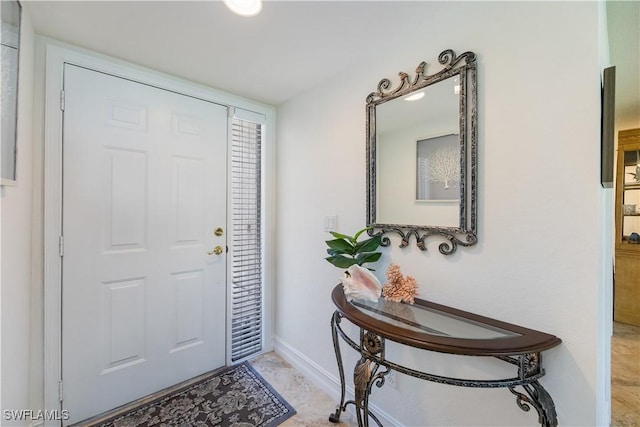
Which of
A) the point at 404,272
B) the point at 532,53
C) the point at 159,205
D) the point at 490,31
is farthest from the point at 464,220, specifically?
the point at 159,205

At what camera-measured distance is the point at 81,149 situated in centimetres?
157

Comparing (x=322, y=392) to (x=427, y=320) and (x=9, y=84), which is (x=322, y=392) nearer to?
(x=427, y=320)

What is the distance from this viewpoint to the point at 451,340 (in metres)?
0.91

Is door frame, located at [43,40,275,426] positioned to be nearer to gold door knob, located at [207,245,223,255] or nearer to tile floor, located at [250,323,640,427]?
gold door knob, located at [207,245,223,255]

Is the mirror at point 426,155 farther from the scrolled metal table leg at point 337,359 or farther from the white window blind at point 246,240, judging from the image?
the white window blind at point 246,240

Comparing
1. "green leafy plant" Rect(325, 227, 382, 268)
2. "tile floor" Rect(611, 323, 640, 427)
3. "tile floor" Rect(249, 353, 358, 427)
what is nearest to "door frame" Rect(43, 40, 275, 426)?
"tile floor" Rect(249, 353, 358, 427)

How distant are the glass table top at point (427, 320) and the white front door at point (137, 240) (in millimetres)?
1336

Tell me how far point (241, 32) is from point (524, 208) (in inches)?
61.6

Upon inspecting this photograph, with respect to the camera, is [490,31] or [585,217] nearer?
[585,217]

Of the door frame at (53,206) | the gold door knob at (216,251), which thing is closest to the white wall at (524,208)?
the gold door knob at (216,251)

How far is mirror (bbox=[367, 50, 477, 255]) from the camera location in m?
1.17

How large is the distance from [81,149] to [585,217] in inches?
95.5

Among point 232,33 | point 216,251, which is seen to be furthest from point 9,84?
point 216,251

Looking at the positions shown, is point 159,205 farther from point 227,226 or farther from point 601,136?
point 601,136
